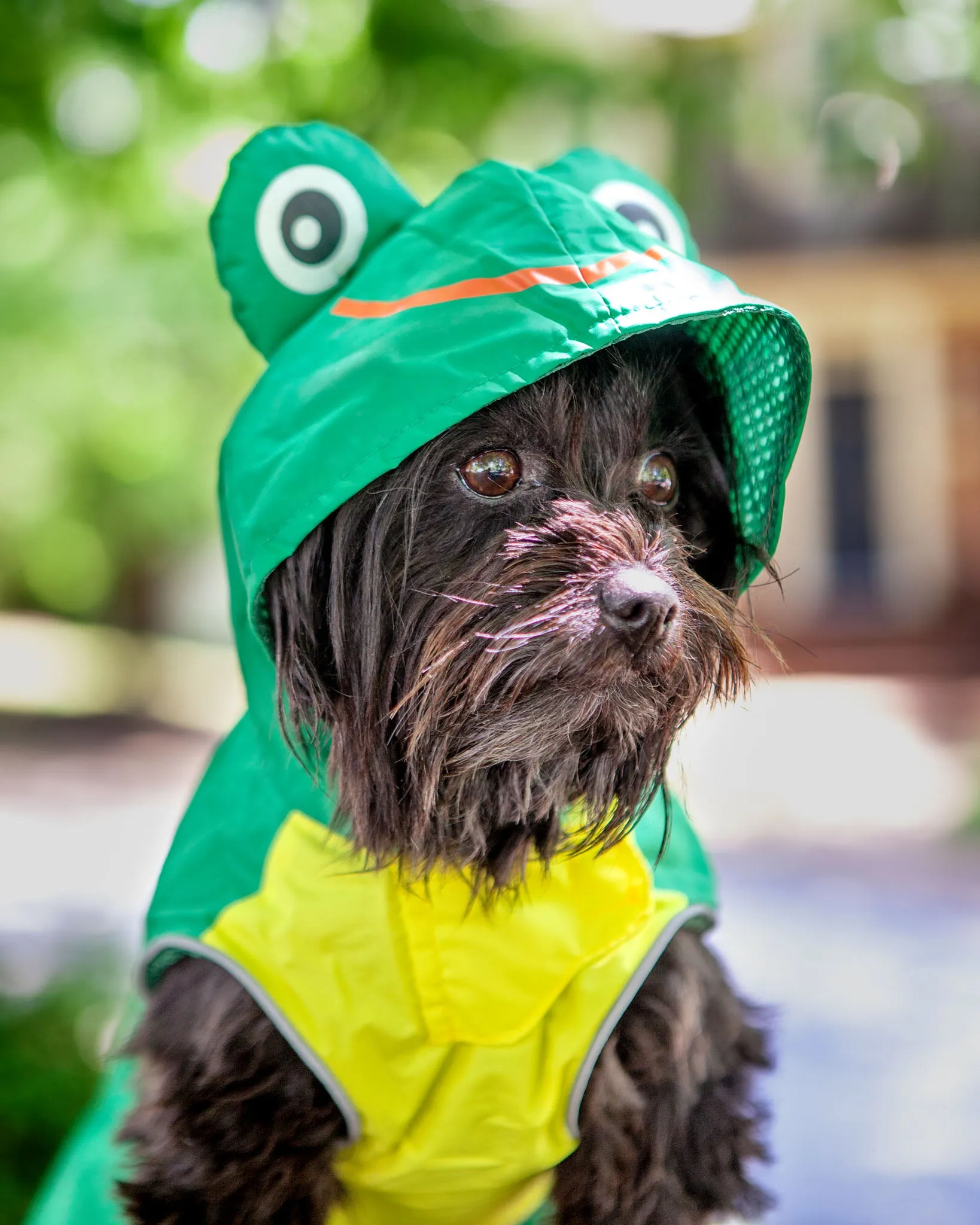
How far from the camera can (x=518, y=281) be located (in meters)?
1.57

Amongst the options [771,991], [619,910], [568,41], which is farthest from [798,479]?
[619,910]

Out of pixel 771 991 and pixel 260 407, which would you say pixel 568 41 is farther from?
pixel 771 991

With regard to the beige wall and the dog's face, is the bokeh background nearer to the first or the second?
the beige wall

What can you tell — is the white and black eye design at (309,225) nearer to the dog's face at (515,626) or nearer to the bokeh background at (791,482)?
the dog's face at (515,626)

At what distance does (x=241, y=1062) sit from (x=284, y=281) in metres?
1.11

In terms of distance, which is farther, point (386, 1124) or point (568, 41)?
point (568, 41)

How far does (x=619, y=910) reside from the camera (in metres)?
1.83

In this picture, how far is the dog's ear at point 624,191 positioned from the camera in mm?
1930

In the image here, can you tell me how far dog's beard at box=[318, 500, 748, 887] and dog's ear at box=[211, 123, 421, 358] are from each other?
19.3 inches

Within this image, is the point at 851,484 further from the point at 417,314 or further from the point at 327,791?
the point at 417,314

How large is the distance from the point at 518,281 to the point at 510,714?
54 centimetres

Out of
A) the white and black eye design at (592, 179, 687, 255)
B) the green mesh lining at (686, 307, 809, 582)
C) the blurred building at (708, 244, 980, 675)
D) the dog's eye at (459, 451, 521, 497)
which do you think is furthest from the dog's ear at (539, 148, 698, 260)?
the blurred building at (708, 244, 980, 675)

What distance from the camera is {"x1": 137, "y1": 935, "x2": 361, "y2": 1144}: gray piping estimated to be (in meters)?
1.76

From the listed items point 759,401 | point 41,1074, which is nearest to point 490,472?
point 759,401
